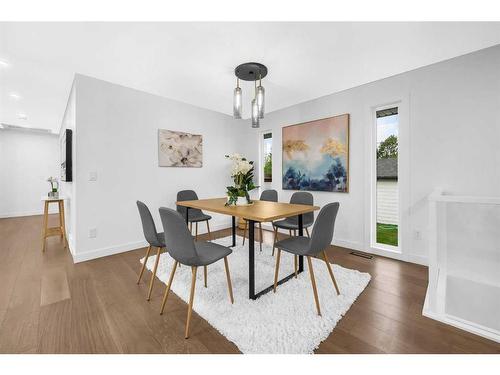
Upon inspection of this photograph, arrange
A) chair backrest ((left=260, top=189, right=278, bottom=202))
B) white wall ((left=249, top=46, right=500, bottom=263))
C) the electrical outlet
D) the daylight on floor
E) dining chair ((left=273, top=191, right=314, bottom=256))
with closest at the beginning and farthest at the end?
the daylight on floor → white wall ((left=249, top=46, right=500, bottom=263)) → the electrical outlet → dining chair ((left=273, top=191, right=314, bottom=256)) → chair backrest ((left=260, top=189, right=278, bottom=202))

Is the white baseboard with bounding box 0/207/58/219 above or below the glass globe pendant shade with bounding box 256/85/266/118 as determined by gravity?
below

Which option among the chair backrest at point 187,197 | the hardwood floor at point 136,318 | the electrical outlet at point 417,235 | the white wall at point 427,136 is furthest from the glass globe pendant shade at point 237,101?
the electrical outlet at point 417,235

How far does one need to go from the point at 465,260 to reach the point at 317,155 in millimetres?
2150

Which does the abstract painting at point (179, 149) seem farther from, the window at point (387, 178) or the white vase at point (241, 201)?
the window at point (387, 178)

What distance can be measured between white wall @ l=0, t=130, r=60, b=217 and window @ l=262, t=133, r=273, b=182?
21.0 ft

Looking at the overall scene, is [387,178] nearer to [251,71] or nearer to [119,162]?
[251,71]

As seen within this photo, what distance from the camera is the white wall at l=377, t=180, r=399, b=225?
290 cm

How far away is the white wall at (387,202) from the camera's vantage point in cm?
290

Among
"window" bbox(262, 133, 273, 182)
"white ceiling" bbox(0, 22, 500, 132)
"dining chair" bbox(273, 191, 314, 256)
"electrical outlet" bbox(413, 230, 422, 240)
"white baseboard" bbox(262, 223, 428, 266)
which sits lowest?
"white baseboard" bbox(262, 223, 428, 266)

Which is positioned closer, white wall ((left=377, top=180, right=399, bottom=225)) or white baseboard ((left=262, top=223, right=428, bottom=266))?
white baseboard ((left=262, top=223, right=428, bottom=266))

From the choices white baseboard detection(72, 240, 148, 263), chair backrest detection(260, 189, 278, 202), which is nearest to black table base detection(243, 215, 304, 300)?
chair backrest detection(260, 189, 278, 202)

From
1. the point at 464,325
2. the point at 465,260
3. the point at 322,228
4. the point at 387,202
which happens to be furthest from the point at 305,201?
the point at 464,325

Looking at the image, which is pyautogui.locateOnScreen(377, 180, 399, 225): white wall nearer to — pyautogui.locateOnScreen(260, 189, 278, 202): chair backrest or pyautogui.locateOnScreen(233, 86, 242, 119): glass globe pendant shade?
pyautogui.locateOnScreen(260, 189, 278, 202): chair backrest

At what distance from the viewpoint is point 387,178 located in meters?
2.97
